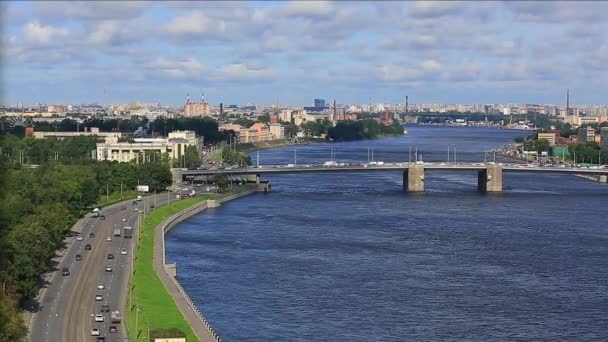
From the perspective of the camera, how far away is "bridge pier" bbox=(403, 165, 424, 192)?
3150cm

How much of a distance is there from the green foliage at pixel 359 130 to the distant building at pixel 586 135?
18618 millimetres

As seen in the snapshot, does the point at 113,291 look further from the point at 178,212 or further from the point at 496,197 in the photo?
the point at 496,197

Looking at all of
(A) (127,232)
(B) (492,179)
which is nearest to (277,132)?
(B) (492,179)

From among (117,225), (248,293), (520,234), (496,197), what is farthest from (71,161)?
(248,293)

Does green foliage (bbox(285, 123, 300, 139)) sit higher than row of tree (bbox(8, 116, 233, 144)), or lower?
lower

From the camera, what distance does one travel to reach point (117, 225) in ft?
67.9

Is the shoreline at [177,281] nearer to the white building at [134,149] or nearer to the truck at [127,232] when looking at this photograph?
the truck at [127,232]

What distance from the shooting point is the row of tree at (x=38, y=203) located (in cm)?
1256

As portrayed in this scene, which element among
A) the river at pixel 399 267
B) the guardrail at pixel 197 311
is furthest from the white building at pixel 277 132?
the guardrail at pixel 197 311

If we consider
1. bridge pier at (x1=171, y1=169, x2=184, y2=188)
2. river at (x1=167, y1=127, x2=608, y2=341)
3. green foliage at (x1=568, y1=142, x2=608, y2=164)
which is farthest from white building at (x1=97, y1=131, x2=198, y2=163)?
green foliage at (x1=568, y1=142, x2=608, y2=164)

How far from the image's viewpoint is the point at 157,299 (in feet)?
43.7

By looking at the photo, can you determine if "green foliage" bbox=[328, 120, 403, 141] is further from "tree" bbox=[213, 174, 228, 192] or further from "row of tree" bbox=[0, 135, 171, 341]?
"tree" bbox=[213, 174, 228, 192]

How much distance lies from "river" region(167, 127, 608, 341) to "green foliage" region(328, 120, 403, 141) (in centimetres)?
4402

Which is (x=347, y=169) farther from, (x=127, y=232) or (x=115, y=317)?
(x=115, y=317)
